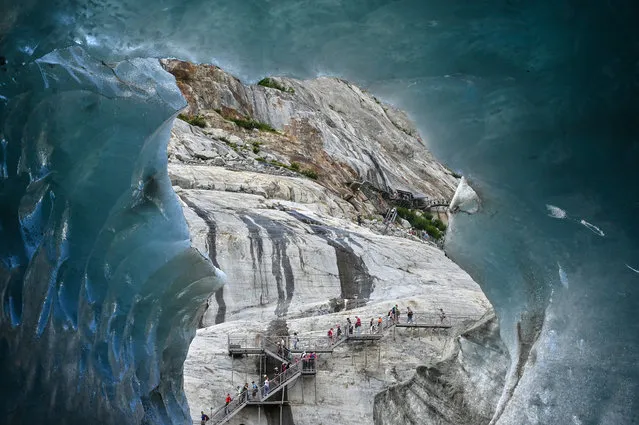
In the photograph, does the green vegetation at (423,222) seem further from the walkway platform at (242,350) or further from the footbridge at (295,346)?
the walkway platform at (242,350)

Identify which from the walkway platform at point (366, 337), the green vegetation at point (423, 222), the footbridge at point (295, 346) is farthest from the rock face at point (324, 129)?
the walkway platform at point (366, 337)

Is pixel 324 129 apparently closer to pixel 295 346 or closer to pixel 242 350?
pixel 295 346

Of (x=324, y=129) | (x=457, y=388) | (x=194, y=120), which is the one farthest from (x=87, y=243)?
(x=324, y=129)

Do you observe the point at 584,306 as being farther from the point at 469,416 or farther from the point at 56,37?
the point at 469,416

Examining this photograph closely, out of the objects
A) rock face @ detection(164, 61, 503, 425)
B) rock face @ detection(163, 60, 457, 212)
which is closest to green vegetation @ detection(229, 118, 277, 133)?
rock face @ detection(163, 60, 457, 212)

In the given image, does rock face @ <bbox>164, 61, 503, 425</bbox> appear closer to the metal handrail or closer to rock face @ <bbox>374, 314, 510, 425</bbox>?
rock face @ <bbox>374, 314, 510, 425</bbox>

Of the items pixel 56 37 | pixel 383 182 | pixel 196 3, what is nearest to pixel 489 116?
pixel 196 3
